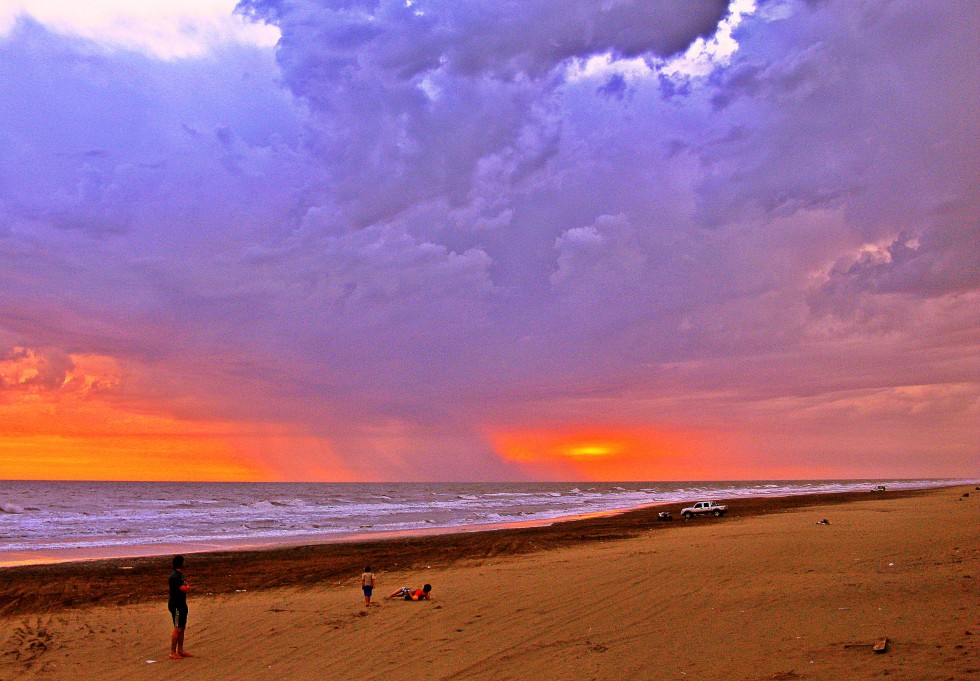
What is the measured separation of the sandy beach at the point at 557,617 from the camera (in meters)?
10.6

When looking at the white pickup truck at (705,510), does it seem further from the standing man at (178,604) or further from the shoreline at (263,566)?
the standing man at (178,604)

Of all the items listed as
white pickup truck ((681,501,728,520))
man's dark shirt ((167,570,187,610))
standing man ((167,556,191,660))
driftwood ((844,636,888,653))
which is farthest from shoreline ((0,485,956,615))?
driftwood ((844,636,888,653))

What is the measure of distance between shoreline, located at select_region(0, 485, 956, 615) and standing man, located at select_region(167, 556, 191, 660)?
807cm

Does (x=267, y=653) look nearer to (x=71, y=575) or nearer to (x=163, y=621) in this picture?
(x=163, y=621)

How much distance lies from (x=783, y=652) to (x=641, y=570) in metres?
9.34

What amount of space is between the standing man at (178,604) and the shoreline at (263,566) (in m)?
8.07

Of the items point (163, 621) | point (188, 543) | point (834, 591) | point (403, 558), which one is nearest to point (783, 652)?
point (834, 591)

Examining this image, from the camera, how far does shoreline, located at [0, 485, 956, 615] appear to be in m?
21.4

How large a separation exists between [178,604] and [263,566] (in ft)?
50.7

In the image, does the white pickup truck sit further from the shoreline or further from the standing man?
the standing man

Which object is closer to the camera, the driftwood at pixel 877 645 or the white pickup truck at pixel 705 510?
the driftwood at pixel 877 645

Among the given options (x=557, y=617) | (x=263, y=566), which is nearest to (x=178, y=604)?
(x=557, y=617)

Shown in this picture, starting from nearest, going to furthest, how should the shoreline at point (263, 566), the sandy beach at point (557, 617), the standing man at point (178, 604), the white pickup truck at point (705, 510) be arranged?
→ the sandy beach at point (557, 617)
the standing man at point (178, 604)
the shoreline at point (263, 566)
the white pickup truck at point (705, 510)

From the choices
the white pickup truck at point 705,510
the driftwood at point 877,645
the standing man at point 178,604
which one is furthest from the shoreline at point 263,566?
the driftwood at point 877,645
